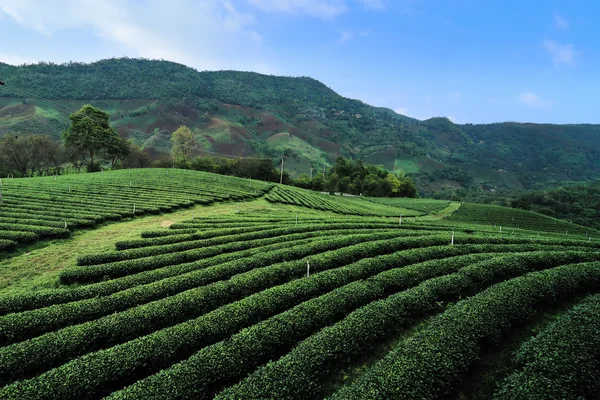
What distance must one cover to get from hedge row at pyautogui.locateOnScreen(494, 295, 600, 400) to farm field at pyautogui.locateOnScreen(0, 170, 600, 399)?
4 centimetres

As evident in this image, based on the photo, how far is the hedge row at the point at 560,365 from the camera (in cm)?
634

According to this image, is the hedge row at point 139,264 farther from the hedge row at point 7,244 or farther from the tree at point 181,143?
the tree at point 181,143

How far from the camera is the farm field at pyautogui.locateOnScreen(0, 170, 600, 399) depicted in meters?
6.77

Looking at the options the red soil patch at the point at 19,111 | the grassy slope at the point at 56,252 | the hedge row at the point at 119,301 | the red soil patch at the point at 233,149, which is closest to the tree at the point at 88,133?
the grassy slope at the point at 56,252

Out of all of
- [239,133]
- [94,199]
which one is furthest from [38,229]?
[239,133]

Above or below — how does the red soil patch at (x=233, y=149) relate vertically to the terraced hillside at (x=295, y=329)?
above

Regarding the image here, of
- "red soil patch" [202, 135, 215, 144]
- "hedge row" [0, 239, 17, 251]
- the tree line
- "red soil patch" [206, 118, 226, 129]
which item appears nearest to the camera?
"hedge row" [0, 239, 17, 251]

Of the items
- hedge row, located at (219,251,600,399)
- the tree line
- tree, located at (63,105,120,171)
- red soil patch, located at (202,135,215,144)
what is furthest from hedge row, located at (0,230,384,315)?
red soil patch, located at (202,135,215,144)

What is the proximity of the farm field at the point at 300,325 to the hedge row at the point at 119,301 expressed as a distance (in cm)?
5

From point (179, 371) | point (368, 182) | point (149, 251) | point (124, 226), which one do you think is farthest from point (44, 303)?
point (368, 182)

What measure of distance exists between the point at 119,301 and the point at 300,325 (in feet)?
24.0

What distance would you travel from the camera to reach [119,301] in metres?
10.7

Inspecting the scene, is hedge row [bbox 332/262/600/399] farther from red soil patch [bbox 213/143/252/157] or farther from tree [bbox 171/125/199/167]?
red soil patch [bbox 213/143/252/157]

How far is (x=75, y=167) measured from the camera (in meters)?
75.1
